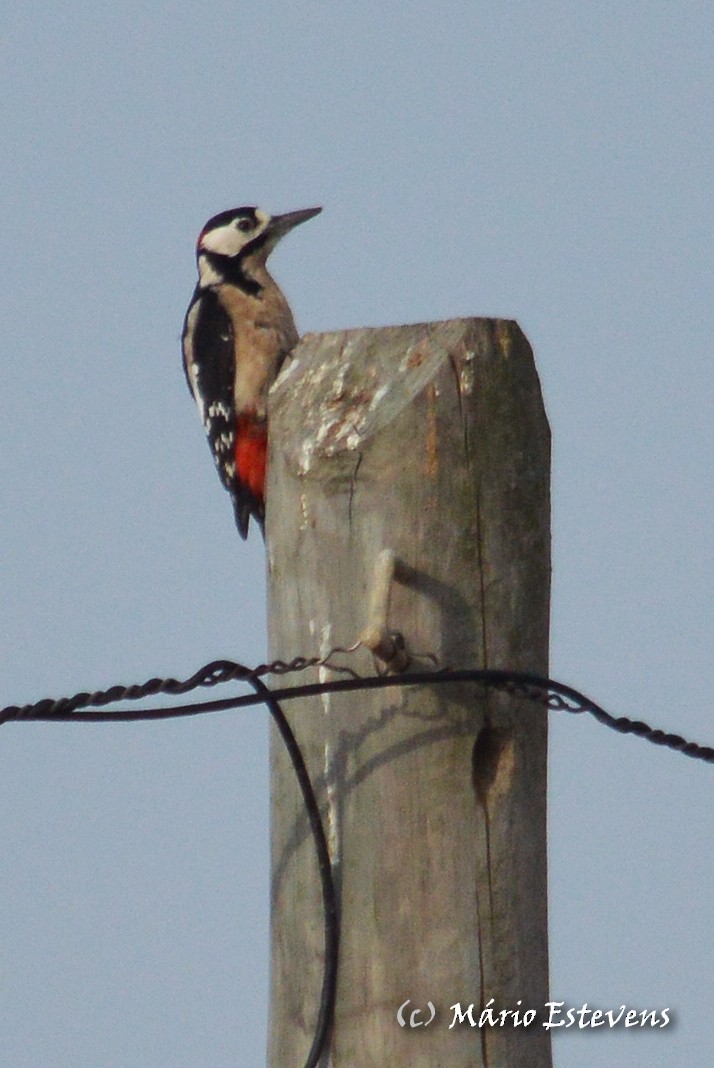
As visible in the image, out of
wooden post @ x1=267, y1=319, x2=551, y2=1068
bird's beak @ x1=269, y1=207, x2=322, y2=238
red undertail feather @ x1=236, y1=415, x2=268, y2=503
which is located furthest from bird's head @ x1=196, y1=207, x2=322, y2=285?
wooden post @ x1=267, y1=319, x2=551, y2=1068

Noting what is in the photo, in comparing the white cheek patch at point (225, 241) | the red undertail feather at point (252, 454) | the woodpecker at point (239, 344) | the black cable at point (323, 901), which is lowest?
the black cable at point (323, 901)

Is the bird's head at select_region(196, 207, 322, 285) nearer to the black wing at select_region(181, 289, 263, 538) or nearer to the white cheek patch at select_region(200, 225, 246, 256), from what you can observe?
the white cheek patch at select_region(200, 225, 246, 256)

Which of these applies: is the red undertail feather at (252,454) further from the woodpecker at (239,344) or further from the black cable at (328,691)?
the black cable at (328,691)

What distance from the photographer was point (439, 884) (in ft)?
9.63

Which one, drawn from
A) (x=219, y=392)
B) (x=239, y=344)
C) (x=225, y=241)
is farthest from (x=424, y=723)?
(x=225, y=241)

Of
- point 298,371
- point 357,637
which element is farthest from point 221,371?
point 357,637

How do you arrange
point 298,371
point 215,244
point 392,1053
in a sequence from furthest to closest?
point 215,244 < point 298,371 < point 392,1053

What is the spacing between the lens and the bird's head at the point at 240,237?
706 centimetres

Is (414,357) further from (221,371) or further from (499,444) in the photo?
(221,371)

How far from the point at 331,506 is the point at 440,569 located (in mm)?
249

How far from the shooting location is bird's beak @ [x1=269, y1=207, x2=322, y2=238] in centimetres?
720

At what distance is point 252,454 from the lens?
5.87m

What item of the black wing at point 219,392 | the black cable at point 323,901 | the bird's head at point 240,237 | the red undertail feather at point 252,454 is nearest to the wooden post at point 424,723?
the black cable at point 323,901

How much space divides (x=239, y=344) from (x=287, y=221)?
1.20 m
